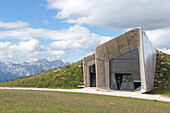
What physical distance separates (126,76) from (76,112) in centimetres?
2369

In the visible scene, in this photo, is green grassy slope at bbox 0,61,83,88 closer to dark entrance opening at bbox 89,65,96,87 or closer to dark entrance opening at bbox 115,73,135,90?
dark entrance opening at bbox 89,65,96,87

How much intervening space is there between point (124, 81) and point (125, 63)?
3.81m

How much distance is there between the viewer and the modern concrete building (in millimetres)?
27141

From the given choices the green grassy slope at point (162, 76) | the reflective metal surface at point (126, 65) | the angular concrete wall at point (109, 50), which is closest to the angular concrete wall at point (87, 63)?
the angular concrete wall at point (109, 50)

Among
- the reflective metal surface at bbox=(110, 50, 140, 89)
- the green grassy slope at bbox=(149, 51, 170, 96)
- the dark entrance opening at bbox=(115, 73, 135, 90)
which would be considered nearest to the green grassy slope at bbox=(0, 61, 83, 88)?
the dark entrance opening at bbox=(115, 73, 135, 90)

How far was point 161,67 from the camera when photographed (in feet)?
128

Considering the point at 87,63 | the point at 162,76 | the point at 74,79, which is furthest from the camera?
the point at 74,79

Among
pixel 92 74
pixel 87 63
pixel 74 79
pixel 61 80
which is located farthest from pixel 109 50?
pixel 61 80

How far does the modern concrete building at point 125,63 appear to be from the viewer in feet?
89.0

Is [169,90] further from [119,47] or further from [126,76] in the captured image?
[119,47]

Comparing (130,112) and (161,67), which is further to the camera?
(161,67)

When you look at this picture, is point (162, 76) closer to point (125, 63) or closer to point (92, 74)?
point (125, 63)

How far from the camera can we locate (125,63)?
98.8 ft

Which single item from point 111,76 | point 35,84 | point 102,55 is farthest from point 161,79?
point 35,84
